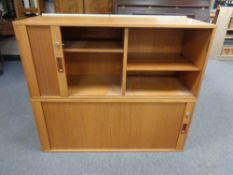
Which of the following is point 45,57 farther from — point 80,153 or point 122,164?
point 122,164

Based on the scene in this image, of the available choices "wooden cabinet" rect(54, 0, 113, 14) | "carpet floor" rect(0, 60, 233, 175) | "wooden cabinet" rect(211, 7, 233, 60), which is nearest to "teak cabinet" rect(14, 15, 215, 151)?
"carpet floor" rect(0, 60, 233, 175)

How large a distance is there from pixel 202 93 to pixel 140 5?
179 cm

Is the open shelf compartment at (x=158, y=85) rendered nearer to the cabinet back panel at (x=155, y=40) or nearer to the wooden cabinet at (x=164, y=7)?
the cabinet back panel at (x=155, y=40)

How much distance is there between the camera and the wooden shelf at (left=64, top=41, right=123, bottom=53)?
118cm

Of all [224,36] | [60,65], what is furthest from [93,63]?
[224,36]

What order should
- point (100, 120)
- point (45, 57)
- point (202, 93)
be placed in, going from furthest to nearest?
1. point (202, 93)
2. point (100, 120)
3. point (45, 57)

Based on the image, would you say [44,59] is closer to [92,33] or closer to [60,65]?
[60,65]

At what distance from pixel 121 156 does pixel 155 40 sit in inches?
41.5

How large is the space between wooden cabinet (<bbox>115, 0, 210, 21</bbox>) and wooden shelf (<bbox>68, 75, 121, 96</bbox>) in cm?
193

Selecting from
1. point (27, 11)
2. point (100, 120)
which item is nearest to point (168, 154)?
point (100, 120)

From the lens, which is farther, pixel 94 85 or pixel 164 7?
pixel 164 7

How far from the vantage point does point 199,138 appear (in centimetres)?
181

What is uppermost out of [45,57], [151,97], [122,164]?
[45,57]

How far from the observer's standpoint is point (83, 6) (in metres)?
2.98
